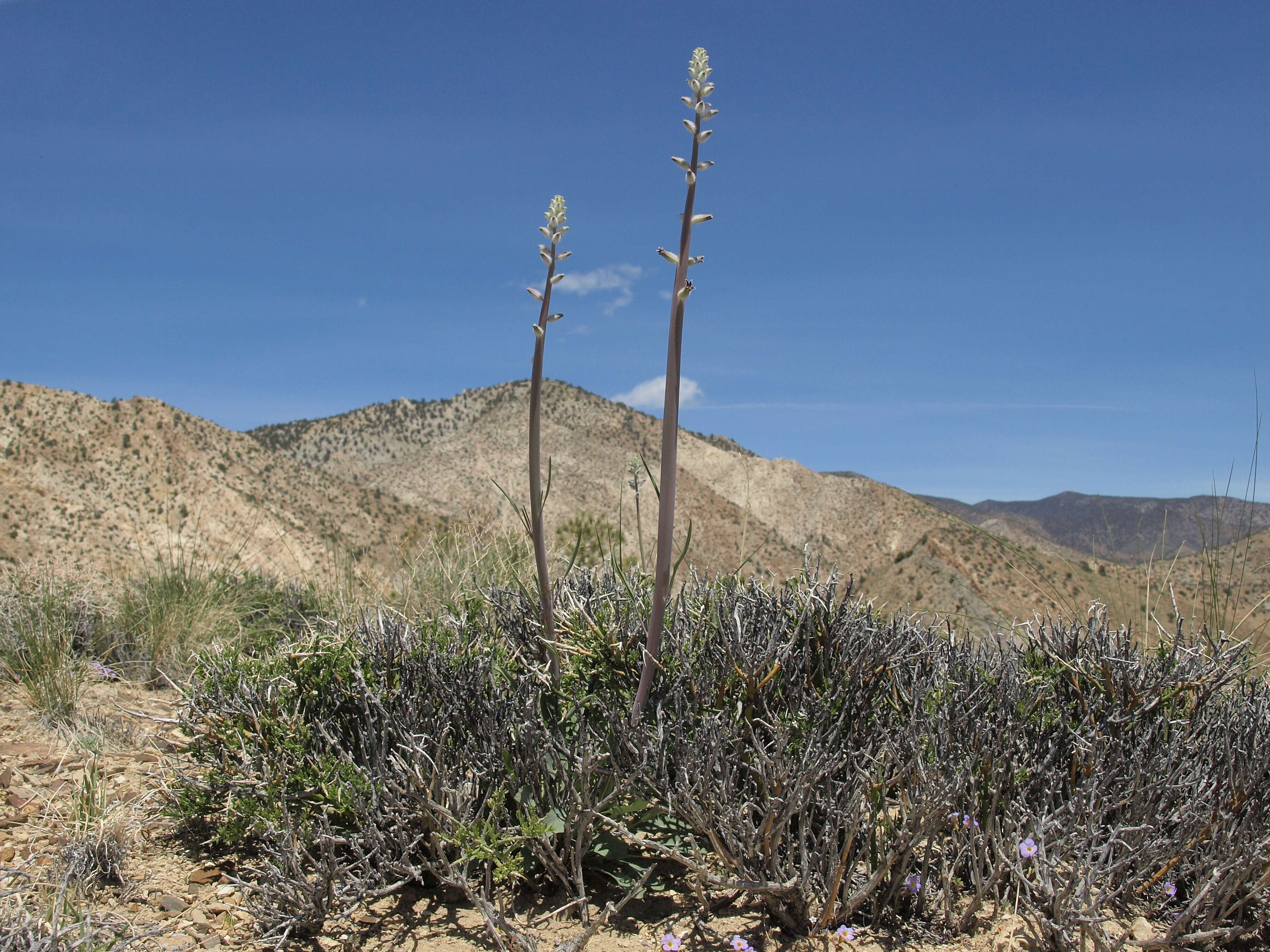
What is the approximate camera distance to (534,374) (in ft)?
8.51

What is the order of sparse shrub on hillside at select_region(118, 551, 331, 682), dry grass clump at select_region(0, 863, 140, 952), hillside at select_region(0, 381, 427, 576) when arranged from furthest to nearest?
hillside at select_region(0, 381, 427, 576) < sparse shrub on hillside at select_region(118, 551, 331, 682) < dry grass clump at select_region(0, 863, 140, 952)

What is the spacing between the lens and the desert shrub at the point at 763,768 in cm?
255

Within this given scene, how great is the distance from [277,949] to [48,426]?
32.9 metres

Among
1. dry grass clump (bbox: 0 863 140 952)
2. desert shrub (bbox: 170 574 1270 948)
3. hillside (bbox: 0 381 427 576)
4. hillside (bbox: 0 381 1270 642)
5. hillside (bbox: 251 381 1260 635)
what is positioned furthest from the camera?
hillside (bbox: 251 381 1260 635)

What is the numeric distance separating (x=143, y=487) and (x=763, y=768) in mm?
31260

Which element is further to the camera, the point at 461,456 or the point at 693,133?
the point at 461,456

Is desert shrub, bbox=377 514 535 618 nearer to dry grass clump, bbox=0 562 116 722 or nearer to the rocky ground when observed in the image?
the rocky ground

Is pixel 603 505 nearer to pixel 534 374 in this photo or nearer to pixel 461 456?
pixel 461 456

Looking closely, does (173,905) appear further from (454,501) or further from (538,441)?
(454,501)

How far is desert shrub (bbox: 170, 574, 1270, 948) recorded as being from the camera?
2547mm

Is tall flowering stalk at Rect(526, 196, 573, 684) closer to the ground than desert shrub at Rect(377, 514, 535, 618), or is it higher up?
higher up

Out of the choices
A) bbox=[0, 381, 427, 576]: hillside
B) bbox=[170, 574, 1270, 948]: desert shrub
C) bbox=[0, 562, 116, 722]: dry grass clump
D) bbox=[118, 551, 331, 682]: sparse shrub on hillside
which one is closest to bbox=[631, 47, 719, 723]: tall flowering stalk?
bbox=[170, 574, 1270, 948]: desert shrub

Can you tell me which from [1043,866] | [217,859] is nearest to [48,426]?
[217,859]

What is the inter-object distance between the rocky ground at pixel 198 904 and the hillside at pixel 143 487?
17.7 meters
